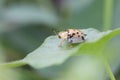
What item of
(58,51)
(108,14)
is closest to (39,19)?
(108,14)

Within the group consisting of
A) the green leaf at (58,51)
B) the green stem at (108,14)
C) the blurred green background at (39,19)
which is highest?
the blurred green background at (39,19)

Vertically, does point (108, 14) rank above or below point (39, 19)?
below

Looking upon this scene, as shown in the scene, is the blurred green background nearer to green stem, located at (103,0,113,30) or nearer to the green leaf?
green stem, located at (103,0,113,30)

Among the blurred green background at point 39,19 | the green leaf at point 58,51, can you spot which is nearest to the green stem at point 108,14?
the blurred green background at point 39,19

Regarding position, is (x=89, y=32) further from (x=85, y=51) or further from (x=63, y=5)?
(x=63, y=5)

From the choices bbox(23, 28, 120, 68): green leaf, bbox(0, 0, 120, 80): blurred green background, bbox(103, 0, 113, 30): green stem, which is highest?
bbox(0, 0, 120, 80): blurred green background

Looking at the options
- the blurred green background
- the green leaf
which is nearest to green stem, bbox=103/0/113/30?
the blurred green background

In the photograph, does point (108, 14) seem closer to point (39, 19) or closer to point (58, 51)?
point (39, 19)

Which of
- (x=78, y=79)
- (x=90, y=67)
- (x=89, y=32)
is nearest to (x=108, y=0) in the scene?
(x=90, y=67)

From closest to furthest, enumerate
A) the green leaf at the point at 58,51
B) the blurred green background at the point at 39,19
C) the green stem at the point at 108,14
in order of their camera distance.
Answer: the green leaf at the point at 58,51 < the green stem at the point at 108,14 < the blurred green background at the point at 39,19

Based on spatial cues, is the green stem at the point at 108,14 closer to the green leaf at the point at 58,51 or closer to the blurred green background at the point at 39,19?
the blurred green background at the point at 39,19
